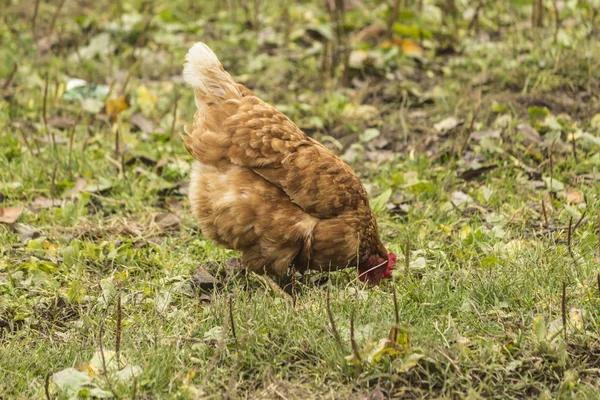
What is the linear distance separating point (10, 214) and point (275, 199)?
181 centimetres

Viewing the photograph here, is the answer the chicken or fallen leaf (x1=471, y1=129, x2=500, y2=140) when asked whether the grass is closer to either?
fallen leaf (x1=471, y1=129, x2=500, y2=140)

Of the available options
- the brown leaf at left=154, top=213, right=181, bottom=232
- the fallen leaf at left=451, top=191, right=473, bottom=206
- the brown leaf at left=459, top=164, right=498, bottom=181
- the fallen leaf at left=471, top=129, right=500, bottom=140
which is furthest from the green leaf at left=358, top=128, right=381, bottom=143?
the brown leaf at left=154, top=213, right=181, bottom=232

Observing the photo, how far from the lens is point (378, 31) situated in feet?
24.5

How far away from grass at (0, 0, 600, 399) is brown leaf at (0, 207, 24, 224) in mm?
58

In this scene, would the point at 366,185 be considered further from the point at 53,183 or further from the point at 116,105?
the point at 116,105

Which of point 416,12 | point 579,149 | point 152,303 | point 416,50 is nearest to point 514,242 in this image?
point 579,149

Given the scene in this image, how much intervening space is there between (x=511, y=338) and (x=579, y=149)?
2.66 m

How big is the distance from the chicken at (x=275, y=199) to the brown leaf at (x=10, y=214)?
126cm

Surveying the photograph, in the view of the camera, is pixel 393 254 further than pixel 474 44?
No

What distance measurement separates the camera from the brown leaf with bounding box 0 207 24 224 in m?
4.55

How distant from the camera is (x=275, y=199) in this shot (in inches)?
156

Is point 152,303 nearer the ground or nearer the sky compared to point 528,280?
nearer the ground

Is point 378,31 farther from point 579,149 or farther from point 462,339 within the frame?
point 462,339

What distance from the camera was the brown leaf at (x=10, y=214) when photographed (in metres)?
4.55
